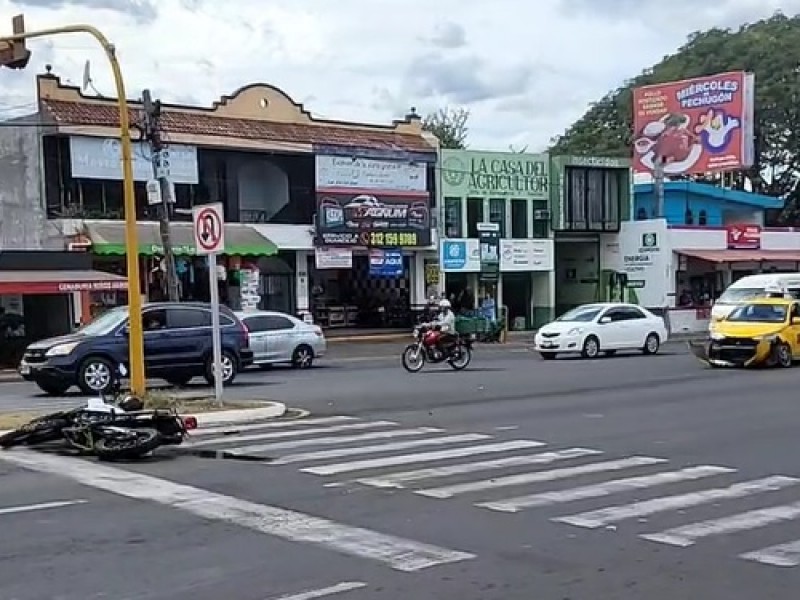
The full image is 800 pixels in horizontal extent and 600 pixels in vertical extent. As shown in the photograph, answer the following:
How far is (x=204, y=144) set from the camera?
38.2 metres

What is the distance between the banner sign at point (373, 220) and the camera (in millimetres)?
41781

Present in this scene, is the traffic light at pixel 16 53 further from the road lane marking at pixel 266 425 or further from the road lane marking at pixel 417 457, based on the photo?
the road lane marking at pixel 417 457

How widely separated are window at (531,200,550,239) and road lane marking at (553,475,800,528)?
37.6 meters

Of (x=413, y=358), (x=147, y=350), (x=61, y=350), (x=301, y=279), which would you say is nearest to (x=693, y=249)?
(x=301, y=279)

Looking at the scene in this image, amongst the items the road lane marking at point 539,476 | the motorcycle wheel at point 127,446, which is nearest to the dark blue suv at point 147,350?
the motorcycle wheel at point 127,446

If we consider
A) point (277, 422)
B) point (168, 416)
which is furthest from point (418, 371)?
point (168, 416)

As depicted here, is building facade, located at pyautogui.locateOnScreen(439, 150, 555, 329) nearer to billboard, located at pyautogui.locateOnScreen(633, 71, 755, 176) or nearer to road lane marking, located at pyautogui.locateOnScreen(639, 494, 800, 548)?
billboard, located at pyautogui.locateOnScreen(633, 71, 755, 176)

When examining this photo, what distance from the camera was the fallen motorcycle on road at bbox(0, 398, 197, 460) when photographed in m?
12.6

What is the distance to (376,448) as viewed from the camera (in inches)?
534

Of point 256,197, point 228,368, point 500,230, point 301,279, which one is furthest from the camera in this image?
point 500,230

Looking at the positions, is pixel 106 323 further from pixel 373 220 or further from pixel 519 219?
pixel 519 219

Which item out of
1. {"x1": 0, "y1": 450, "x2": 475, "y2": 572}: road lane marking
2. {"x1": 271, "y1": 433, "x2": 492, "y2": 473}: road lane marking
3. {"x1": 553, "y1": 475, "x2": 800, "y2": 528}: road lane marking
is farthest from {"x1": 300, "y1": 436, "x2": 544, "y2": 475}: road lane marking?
{"x1": 553, "y1": 475, "x2": 800, "y2": 528}: road lane marking

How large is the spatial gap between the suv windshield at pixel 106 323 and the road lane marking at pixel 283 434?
812 centimetres

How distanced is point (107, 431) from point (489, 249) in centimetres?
3488
